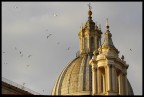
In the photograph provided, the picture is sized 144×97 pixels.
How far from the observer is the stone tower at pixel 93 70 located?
5734 centimetres

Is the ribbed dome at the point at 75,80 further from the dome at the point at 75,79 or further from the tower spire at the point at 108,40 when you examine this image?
the tower spire at the point at 108,40

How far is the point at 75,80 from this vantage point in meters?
A: 83.6

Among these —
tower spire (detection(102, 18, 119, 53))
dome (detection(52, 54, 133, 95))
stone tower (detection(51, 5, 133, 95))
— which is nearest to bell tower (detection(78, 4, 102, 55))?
stone tower (detection(51, 5, 133, 95))

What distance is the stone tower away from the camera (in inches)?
2258

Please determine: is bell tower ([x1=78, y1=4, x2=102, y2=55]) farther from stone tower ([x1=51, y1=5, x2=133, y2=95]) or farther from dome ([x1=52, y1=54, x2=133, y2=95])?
dome ([x1=52, y1=54, x2=133, y2=95])

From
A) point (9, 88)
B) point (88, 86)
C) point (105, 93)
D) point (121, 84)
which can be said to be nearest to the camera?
point (9, 88)

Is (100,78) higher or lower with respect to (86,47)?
lower

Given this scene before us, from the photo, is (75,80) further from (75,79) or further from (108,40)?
(108,40)

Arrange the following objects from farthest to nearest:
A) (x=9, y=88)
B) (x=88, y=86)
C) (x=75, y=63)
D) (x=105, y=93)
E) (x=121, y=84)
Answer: (x=75, y=63) < (x=88, y=86) < (x=121, y=84) < (x=105, y=93) < (x=9, y=88)

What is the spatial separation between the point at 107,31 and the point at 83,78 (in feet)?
72.0

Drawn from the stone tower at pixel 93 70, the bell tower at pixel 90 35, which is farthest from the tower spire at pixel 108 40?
the bell tower at pixel 90 35

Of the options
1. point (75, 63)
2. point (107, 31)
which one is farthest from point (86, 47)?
point (107, 31)

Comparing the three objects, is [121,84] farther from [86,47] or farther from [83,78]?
[86,47]

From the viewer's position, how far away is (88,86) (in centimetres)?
8162
